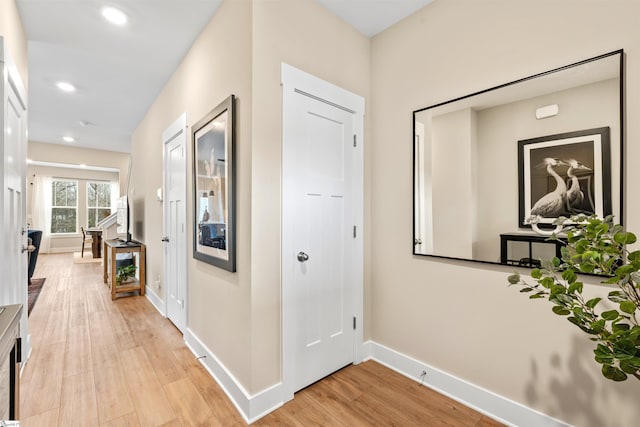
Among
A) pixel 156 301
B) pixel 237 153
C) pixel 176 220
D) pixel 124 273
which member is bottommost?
pixel 156 301

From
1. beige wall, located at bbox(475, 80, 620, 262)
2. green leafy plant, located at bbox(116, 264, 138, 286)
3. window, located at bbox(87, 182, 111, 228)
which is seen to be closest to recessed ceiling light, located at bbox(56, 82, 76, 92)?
green leafy plant, located at bbox(116, 264, 138, 286)

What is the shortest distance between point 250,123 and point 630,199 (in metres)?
1.90

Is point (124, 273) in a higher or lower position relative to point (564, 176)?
lower

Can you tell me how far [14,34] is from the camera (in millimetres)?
2012

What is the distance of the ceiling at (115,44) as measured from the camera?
6.73 ft

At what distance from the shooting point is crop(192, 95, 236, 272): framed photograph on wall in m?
1.85

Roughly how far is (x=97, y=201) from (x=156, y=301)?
6.73m

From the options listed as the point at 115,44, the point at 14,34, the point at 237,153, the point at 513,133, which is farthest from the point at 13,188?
the point at 513,133

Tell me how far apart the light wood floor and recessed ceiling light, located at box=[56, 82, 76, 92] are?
2.69 metres

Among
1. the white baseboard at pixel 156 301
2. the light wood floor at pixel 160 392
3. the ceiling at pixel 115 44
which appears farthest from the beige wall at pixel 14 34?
the white baseboard at pixel 156 301

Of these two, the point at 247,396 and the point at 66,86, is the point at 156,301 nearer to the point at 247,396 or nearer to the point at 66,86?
the point at 247,396

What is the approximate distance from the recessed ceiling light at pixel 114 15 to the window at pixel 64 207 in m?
7.90

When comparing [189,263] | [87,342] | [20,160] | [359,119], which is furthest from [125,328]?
[359,119]

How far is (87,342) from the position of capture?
258 cm
